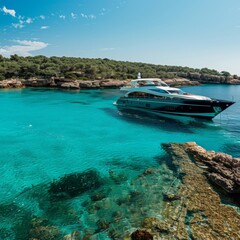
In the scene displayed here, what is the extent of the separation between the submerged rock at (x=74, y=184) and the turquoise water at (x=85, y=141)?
54cm

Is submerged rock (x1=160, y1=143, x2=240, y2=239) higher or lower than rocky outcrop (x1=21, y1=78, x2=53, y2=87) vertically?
lower

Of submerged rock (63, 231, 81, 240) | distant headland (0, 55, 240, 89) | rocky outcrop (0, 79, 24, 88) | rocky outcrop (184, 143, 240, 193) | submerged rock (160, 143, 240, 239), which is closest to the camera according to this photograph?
submerged rock (63, 231, 81, 240)

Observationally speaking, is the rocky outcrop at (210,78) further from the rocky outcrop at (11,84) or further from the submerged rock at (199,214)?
the submerged rock at (199,214)

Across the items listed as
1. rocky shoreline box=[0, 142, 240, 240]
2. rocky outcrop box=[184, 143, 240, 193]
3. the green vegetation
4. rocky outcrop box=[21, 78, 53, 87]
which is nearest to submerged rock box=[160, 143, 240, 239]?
rocky shoreline box=[0, 142, 240, 240]

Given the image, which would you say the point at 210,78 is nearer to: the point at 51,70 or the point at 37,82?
the point at 51,70

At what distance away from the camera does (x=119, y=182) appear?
10219 millimetres

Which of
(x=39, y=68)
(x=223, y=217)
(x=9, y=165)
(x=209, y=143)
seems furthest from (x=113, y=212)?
(x=39, y=68)

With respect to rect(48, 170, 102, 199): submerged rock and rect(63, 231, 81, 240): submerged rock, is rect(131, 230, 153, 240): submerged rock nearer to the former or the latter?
rect(63, 231, 81, 240): submerged rock

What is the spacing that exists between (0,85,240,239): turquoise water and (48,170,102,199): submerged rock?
1.77ft

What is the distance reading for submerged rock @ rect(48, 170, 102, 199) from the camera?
9234 millimetres

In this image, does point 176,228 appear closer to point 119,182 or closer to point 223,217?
point 223,217

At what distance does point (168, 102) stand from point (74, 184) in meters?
17.6

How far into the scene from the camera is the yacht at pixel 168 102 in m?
22.8

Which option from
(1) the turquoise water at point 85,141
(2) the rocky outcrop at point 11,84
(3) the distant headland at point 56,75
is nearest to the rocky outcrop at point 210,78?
(3) the distant headland at point 56,75
